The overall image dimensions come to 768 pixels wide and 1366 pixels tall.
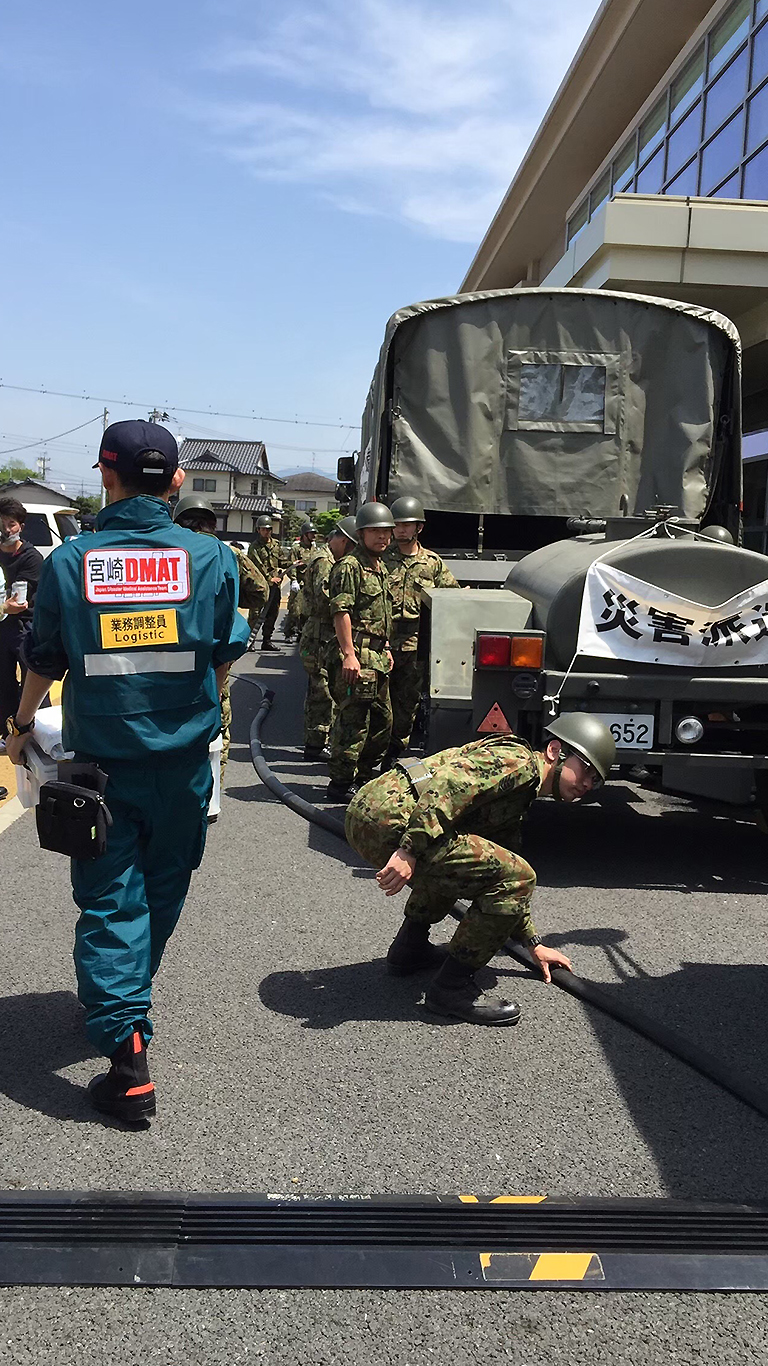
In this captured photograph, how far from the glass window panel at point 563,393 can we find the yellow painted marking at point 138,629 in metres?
5.43

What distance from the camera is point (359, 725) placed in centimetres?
742

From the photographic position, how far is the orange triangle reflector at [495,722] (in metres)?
5.68

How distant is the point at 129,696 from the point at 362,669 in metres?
4.01

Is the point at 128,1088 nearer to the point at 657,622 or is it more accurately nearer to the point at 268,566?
the point at 657,622

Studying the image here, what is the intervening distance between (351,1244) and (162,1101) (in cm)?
91

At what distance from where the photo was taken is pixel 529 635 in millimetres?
5633

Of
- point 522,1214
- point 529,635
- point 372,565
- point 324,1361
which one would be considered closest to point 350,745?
point 372,565

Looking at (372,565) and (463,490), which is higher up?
(463,490)

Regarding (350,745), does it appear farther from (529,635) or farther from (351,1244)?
(351,1244)

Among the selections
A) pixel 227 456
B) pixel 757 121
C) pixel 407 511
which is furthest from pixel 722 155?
pixel 227 456

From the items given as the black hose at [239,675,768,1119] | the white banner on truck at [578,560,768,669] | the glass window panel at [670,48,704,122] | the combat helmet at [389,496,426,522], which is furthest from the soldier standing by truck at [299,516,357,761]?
the glass window panel at [670,48,704,122]

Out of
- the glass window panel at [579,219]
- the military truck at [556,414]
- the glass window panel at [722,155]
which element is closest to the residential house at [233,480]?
the glass window panel at [579,219]

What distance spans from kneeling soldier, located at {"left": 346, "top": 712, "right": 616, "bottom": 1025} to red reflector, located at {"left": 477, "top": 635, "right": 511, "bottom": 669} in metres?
1.48

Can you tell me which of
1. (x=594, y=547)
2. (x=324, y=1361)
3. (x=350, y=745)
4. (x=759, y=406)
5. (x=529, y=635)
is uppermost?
(x=759, y=406)
